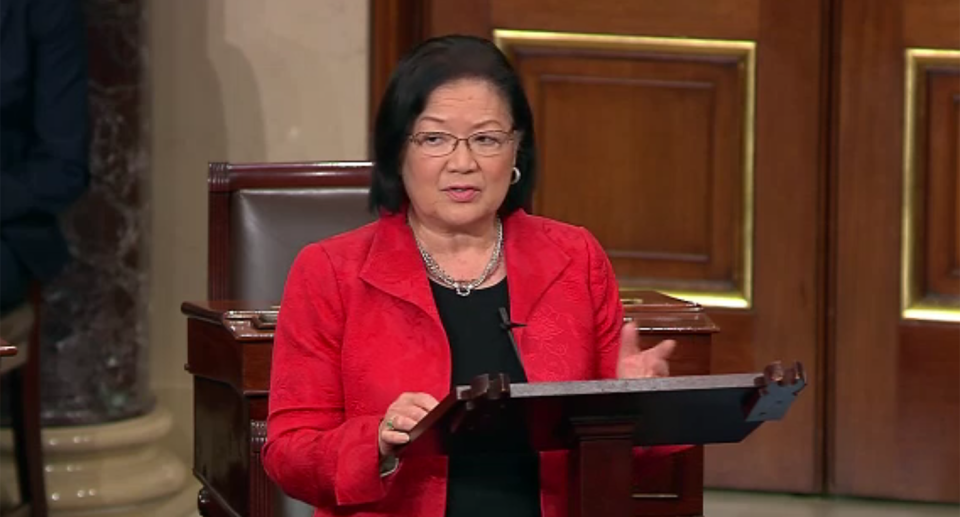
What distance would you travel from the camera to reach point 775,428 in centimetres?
513

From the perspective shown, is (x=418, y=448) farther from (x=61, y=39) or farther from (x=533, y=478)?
(x=61, y=39)

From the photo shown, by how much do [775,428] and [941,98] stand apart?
1.03 metres

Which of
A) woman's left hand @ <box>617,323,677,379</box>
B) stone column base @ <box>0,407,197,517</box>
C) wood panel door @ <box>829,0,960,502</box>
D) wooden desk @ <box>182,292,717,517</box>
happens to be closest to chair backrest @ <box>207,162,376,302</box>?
wooden desk @ <box>182,292,717,517</box>

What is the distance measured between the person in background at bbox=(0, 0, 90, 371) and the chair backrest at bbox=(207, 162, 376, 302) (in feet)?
2.33

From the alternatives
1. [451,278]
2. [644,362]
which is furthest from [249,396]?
[644,362]

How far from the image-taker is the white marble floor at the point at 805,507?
495cm

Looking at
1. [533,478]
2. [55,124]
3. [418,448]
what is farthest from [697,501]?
[55,124]

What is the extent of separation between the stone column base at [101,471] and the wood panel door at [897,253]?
75.3 inches

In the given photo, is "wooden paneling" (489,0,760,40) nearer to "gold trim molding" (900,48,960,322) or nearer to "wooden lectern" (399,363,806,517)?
"gold trim molding" (900,48,960,322)

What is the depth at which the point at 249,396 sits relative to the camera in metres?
3.20

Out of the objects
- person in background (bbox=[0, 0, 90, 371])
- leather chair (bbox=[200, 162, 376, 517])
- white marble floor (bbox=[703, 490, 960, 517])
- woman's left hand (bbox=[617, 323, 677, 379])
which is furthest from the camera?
white marble floor (bbox=[703, 490, 960, 517])

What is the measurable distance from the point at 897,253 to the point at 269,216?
203 cm

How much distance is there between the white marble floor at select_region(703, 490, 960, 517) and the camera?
16.2ft

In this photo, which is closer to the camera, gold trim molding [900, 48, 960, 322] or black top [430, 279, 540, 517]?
black top [430, 279, 540, 517]
